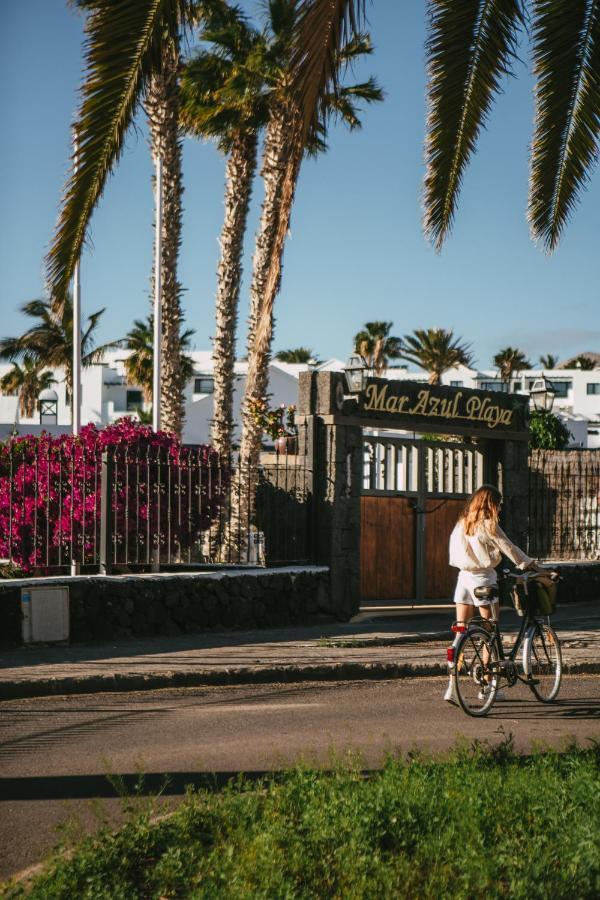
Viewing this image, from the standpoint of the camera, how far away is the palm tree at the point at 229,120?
2573 centimetres

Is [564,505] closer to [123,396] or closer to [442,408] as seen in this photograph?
[442,408]

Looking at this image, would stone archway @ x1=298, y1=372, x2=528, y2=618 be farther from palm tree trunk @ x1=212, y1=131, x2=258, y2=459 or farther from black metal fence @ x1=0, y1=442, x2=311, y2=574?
palm tree trunk @ x1=212, y1=131, x2=258, y2=459

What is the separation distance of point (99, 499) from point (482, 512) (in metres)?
6.23

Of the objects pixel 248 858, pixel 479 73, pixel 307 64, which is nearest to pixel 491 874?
pixel 248 858

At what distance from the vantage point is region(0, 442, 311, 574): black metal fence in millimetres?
14695

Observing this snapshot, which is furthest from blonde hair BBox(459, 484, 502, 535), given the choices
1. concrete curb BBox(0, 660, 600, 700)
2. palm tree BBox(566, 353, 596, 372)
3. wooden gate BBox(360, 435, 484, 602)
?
palm tree BBox(566, 353, 596, 372)

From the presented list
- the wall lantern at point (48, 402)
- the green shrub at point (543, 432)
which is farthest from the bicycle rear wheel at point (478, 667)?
the wall lantern at point (48, 402)

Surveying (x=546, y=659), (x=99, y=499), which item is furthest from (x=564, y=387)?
(x=546, y=659)

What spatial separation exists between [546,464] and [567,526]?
3.92ft

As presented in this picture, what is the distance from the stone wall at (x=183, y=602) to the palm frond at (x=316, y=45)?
27.2ft

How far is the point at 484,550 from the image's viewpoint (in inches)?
398

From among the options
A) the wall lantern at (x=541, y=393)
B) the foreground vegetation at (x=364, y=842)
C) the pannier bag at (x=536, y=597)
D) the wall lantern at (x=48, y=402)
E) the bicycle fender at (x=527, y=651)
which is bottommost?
the foreground vegetation at (x=364, y=842)

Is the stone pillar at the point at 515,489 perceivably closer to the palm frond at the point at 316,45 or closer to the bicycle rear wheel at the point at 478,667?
the bicycle rear wheel at the point at 478,667

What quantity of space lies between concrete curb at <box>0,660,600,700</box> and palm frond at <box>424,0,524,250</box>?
195 inches
